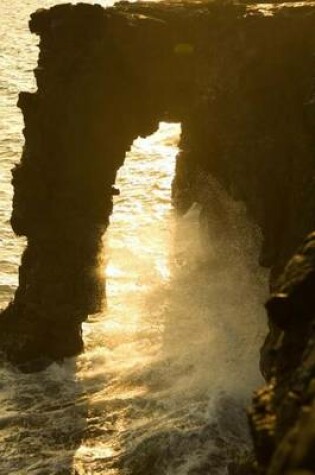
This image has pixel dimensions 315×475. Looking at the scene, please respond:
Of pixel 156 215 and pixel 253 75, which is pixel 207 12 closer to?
pixel 253 75

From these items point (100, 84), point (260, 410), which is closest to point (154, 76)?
point (100, 84)

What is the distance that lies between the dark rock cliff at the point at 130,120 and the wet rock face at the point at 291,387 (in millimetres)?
8010

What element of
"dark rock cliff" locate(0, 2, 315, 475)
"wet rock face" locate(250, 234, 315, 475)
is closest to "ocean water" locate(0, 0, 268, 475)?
"dark rock cliff" locate(0, 2, 315, 475)

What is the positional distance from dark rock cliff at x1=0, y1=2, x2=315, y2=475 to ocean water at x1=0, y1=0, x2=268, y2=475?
8.05 feet

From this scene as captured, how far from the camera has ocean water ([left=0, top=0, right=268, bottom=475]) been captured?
22.4 m

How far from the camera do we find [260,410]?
476 inches

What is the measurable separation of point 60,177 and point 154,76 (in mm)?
5660

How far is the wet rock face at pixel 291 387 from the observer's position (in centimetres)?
882

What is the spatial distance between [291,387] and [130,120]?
695 inches

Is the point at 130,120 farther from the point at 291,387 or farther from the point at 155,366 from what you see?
the point at 291,387

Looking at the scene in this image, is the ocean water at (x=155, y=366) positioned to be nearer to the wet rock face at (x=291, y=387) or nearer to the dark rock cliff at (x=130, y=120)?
the dark rock cliff at (x=130, y=120)

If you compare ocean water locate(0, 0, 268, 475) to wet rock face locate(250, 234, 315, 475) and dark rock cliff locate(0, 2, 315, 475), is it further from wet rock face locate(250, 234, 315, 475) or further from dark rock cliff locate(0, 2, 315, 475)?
wet rock face locate(250, 234, 315, 475)

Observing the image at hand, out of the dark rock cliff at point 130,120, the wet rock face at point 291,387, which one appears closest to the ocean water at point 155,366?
the dark rock cliff at point 130,120

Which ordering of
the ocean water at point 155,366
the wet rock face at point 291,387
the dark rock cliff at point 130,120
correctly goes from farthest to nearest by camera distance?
the dark rock cliff at point 130,120 → the ocean water at point 155,366 → the wet rock face at point 291,387
